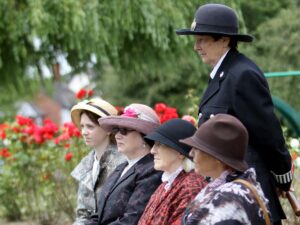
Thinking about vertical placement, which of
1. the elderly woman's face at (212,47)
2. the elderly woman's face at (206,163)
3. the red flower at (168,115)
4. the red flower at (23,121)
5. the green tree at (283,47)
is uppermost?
the elderly woman's face at (212,47)

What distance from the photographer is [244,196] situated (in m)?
2.95

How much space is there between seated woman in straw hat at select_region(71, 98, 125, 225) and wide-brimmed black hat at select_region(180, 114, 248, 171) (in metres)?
1.67

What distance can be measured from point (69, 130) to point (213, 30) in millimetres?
4138

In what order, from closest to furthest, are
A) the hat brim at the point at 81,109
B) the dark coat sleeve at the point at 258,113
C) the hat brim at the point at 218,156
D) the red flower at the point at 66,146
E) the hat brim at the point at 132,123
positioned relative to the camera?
the hat brim at the point at 218,156 < the dark coat sleeve at the point at 258,113 < the hat brim at the point at 132,123 < the hat brim at the point at 81,109 < the red flower at the point at 66,146

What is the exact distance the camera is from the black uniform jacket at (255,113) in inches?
135

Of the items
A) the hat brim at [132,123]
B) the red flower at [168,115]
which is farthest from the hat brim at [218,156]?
the red flower at [168,115]

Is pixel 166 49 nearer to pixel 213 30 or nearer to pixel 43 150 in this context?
pixel 43 150

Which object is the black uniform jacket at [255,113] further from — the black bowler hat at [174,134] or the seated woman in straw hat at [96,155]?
the seated woman in straw hat at [96,155]

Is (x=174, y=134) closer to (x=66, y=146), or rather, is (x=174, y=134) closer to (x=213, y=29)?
(x=213, y=29)

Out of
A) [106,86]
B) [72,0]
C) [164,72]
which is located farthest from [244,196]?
[106,86]

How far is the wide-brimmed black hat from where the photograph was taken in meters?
3.02

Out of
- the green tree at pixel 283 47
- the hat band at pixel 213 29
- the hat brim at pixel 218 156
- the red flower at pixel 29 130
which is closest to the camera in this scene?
the hat brim at pixel 218 156

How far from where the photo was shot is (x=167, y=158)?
11.9ft

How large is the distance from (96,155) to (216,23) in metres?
1.57
